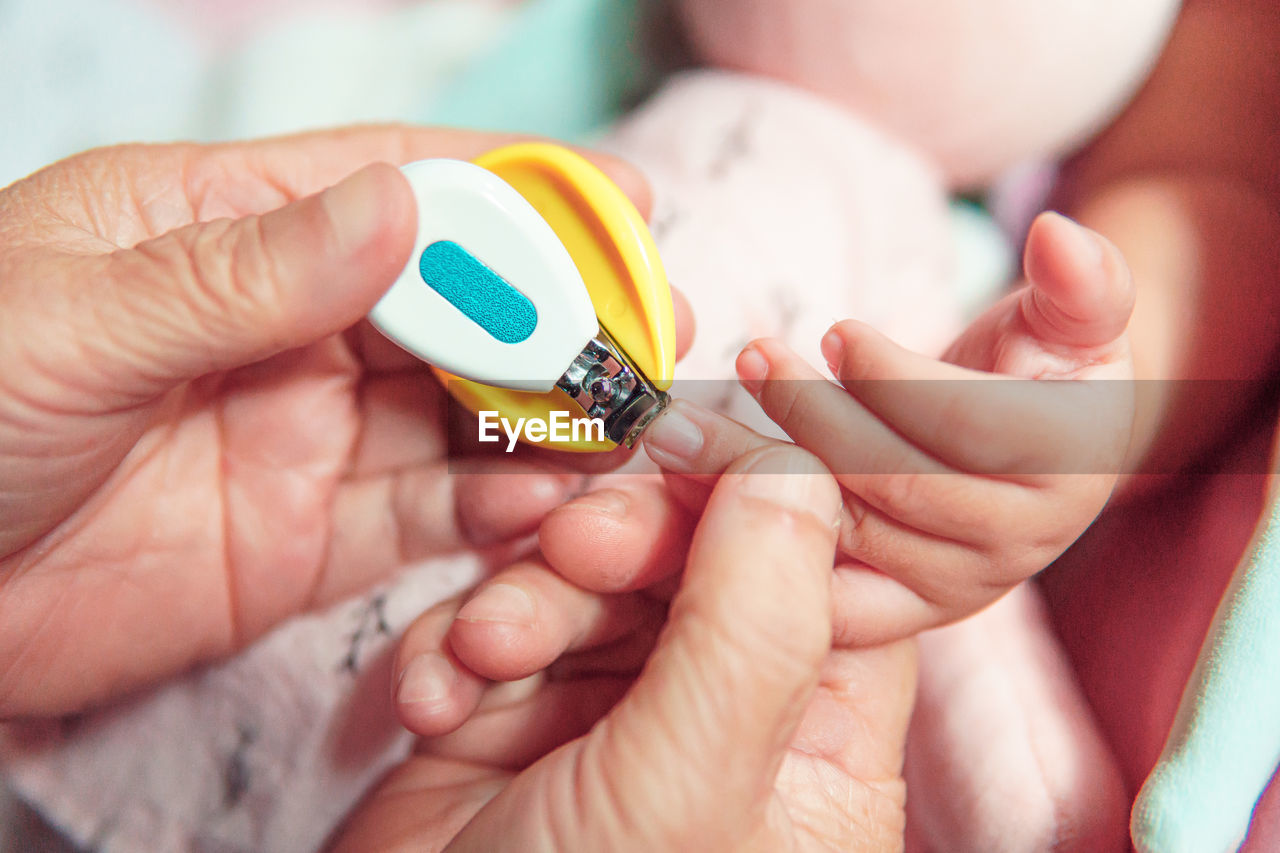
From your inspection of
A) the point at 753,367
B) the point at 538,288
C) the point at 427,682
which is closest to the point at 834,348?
the point at 753,367

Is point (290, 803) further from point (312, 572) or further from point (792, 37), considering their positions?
point (792, 37)

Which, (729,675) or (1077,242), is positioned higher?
(1077,242)

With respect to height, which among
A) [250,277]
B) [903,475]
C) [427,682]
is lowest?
[427,682]

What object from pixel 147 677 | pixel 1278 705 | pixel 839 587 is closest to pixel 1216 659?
pixel 1278 705

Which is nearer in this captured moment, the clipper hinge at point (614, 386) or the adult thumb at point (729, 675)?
the adult thumb at point (729, 675)

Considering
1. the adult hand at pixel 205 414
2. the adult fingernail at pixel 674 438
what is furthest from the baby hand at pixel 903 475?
the adult hand at pixel 205 414

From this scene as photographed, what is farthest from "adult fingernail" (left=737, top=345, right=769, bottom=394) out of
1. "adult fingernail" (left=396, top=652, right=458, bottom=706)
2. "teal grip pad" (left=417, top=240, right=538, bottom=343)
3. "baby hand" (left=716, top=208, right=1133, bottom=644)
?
"adult fingernail" (left=396, top=652, right=458, bottom=706)

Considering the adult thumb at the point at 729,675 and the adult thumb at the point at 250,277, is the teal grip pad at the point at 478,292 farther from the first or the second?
the adult thumb at the point at 729,675

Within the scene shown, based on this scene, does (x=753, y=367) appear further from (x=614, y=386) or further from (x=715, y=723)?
(x=715, y=723)
